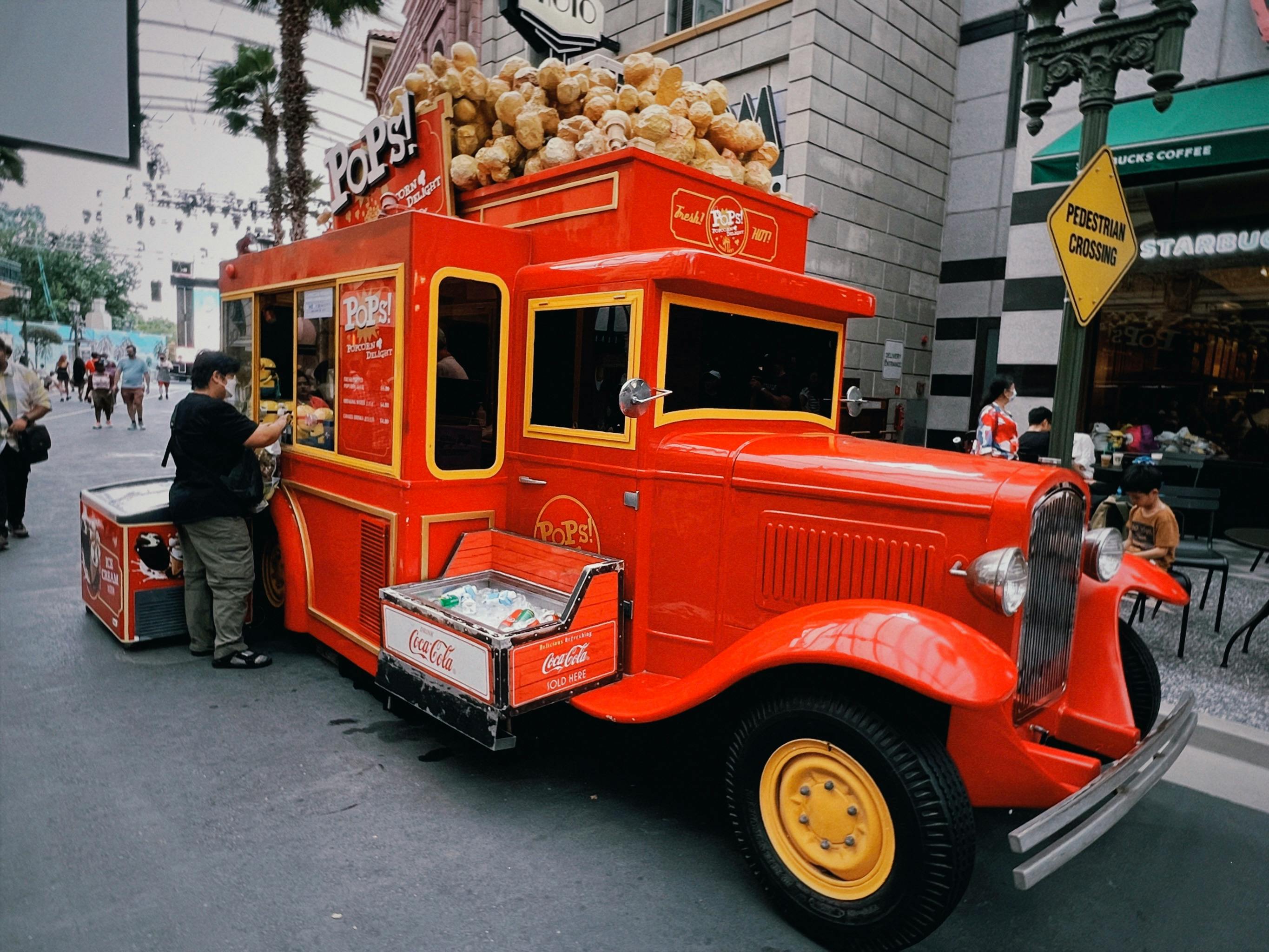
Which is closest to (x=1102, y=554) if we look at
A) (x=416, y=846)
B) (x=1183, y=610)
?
→ (x=416, y=846)

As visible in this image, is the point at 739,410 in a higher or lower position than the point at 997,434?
higher

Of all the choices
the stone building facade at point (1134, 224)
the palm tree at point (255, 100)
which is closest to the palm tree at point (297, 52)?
the palm tree at point (255, 100)

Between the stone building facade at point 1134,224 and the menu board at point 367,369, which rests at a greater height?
the stone building facade at point 1134,224

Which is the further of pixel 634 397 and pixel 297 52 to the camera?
pixel 297 52

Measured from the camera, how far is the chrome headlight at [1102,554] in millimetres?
3109

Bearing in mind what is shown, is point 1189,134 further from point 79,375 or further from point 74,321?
point 74,321

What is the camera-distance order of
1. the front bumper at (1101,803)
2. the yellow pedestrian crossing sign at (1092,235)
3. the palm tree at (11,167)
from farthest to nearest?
the palm tree at (11,167)
the yellow pedestrian crossing sign at (1092,235)
the front bumper at (1101,803)

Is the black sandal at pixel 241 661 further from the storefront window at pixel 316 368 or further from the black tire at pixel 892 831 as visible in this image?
the black tire at pixel 892 831

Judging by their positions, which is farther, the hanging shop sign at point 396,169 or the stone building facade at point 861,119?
the stone building facade at point 861,119

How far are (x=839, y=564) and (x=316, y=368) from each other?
3.33m

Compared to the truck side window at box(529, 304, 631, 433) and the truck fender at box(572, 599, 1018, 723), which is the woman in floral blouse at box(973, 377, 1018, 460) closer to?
the truck side window at box(529, 304, 631, 433)

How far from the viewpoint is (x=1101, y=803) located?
266 cm

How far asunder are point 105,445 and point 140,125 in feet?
38.6

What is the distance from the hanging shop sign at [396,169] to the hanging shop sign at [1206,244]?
8.76 metres
